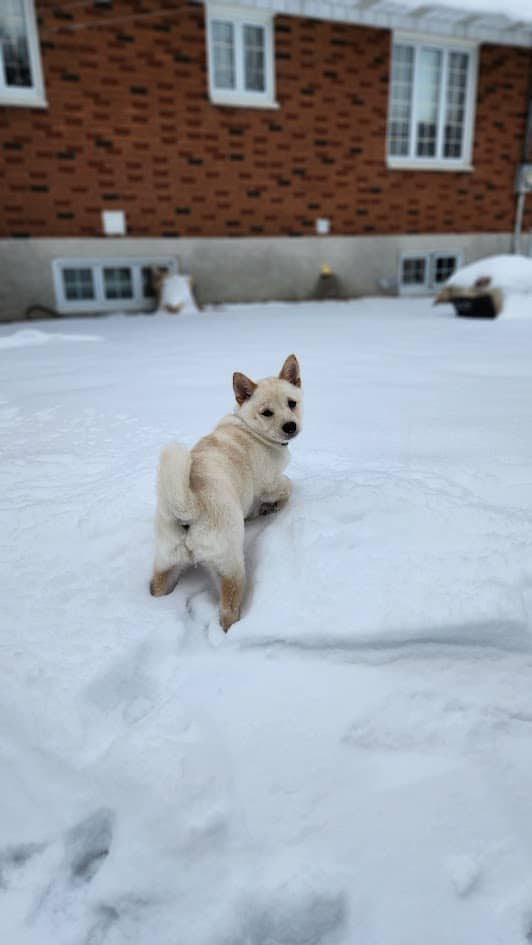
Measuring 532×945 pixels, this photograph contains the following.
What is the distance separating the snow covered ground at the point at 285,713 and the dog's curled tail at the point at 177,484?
1.23ft

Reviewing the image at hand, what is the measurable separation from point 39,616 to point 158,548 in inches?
17.8

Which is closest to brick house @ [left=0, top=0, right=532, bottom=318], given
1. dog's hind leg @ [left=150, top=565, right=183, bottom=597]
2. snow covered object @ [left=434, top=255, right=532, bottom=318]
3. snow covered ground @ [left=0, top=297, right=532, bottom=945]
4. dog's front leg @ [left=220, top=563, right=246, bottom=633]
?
snow covered object @ [left=434, top=255, right=532, bottom=318]

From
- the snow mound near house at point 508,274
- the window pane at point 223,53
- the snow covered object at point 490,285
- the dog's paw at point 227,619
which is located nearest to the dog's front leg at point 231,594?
the dog's paw at point 227,619

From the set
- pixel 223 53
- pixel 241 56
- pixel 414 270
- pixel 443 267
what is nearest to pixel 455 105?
pixel 443 267

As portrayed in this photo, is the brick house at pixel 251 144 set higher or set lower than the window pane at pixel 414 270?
higher

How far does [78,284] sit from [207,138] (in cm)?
307

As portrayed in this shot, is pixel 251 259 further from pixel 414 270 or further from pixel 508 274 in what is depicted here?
pixel 508 274

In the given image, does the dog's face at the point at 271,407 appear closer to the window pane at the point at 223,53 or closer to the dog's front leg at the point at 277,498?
the dog's front leg at the point at 277,498

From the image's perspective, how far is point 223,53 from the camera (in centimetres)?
897

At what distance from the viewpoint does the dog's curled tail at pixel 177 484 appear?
5.86 feet

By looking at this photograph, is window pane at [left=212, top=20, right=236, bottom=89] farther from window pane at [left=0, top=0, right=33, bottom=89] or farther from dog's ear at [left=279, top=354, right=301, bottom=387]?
dog's ear at [left=279, top=354, right=301, bottom=387]

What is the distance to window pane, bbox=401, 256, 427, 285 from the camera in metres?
11.4

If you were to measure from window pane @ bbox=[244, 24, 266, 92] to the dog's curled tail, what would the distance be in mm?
9583

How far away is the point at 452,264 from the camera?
11.8 m
